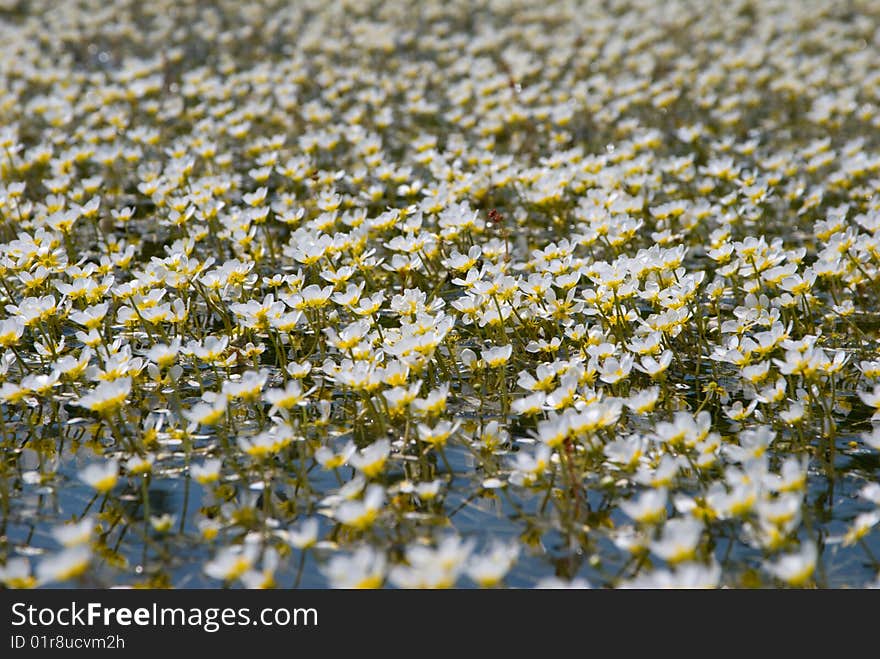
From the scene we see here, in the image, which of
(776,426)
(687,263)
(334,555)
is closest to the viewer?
(334,555)

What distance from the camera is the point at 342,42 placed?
21.3 ft

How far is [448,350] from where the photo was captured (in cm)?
295

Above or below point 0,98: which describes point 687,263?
below

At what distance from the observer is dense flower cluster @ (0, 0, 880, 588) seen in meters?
2.14

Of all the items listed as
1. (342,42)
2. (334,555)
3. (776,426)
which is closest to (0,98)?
(342,42)

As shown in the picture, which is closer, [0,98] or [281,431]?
[281,431]

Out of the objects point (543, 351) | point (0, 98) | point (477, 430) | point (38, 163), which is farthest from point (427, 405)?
point (0, 98)

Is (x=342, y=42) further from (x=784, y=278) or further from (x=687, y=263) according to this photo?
(x=784, y=278)

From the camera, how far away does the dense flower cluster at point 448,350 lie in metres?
2.14

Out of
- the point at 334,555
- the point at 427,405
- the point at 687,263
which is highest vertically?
the point at 427,405
